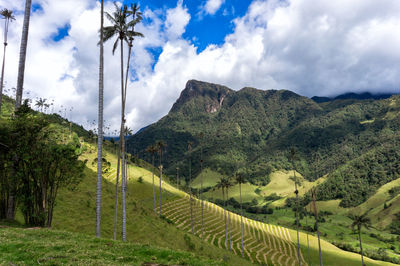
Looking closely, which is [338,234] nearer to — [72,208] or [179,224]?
[179,224]

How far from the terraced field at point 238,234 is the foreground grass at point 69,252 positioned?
67.9 metres

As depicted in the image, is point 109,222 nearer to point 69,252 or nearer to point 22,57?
point 22,57

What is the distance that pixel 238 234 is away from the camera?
10281 centimetres

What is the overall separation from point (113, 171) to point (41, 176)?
96.3 metres

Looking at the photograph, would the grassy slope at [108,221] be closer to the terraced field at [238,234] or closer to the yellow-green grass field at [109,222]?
the yellow-green grass field at [109,222]

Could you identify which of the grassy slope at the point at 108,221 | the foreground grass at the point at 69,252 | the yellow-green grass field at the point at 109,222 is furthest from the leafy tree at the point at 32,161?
the grassy slope at the point at 108,221

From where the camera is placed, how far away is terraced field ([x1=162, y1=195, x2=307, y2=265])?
82825mm

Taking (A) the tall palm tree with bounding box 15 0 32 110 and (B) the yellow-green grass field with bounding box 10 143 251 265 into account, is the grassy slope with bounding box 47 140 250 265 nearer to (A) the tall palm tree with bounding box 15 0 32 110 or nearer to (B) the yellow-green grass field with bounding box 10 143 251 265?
(B) the yellow-green grass field with bounding box 10 143 251 265

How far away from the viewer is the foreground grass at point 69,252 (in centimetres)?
1222

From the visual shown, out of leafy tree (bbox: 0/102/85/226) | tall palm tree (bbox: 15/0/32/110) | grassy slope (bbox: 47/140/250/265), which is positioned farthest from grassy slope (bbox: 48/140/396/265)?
tall palm tree (bbox: 15/0/32/110)

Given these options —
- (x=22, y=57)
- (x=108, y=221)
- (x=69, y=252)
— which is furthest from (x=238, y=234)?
(x=22, y=57)

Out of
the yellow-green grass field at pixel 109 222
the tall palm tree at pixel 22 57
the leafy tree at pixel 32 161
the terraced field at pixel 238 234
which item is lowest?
the terraced field at pixel 238 234

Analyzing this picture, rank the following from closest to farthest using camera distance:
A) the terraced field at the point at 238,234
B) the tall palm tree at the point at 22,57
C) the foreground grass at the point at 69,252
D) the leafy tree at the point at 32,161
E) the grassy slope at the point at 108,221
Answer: the foreground grass at the point at 69,252 < the leafy tree at the point at 32,161 < the tall palm tree at the point at 22,57 < the grassy slope at the point at 108,221 < the terraced field at the point at 238,234

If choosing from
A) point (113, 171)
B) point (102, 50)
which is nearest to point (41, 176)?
point (102, 50)
